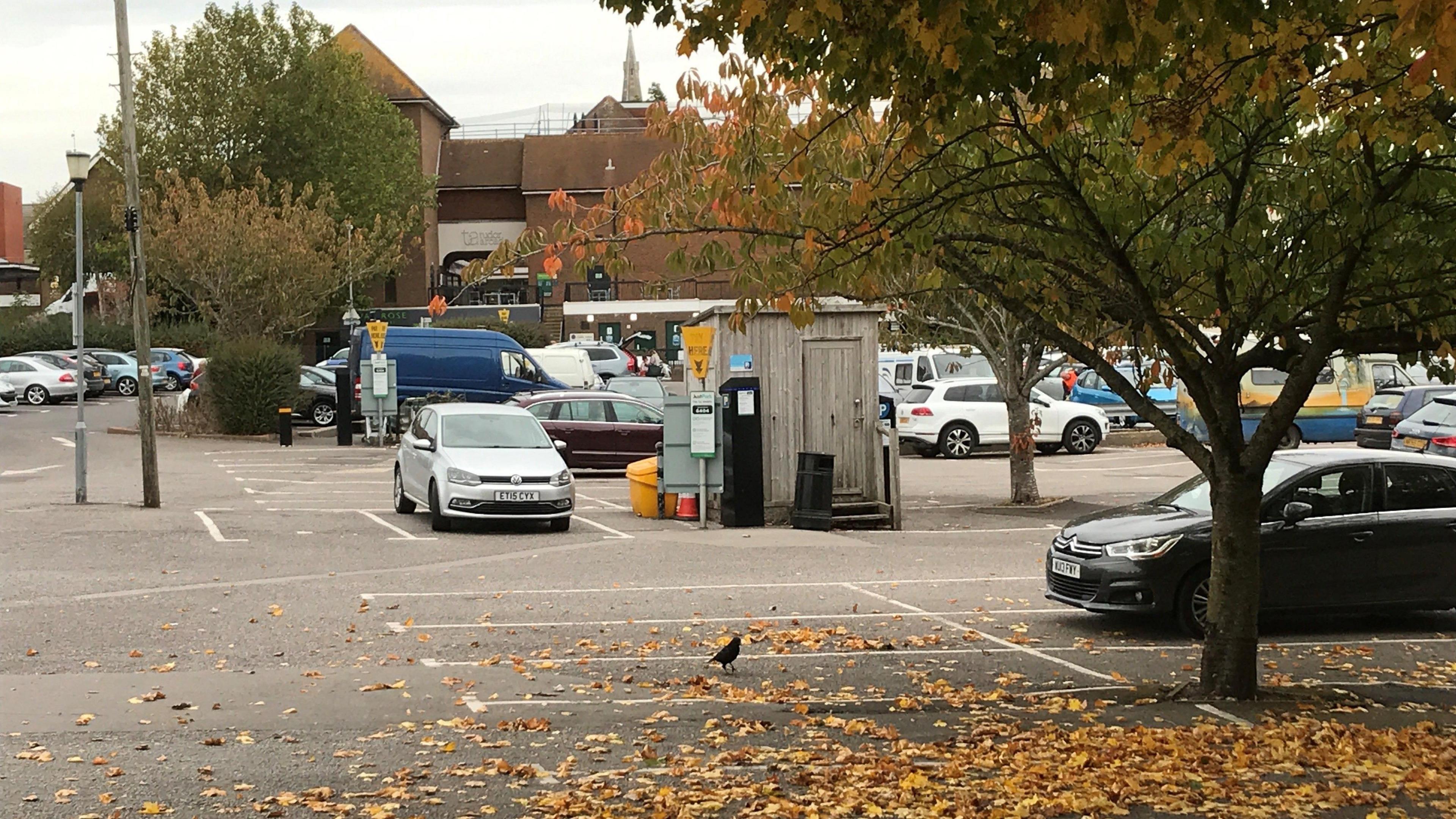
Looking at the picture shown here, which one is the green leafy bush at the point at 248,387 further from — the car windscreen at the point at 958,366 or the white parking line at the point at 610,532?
the white parking line at the point at 610,532

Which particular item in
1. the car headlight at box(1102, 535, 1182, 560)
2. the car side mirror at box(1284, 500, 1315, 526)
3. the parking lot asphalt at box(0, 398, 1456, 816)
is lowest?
the parking lot asphalt at box(0, 398, 1456, 816)

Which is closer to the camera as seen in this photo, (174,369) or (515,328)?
(174,369)

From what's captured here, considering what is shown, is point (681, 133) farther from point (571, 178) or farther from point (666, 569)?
point (571, 178)

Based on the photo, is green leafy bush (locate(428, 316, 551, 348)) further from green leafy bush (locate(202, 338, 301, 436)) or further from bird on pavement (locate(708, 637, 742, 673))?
bird on pavement (locate(708, 637, 742, 673))

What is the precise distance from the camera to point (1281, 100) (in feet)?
30.2

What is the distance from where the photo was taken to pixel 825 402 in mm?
21172

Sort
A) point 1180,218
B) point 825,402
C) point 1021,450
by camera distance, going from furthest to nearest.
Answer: point 1021,450 → point 825,402 → point 1180,218

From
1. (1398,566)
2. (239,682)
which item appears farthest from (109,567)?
(1398,566)

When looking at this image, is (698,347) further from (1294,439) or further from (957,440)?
(1294,439)

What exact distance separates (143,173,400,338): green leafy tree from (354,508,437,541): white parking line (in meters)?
30.2

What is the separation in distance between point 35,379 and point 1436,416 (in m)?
43.7

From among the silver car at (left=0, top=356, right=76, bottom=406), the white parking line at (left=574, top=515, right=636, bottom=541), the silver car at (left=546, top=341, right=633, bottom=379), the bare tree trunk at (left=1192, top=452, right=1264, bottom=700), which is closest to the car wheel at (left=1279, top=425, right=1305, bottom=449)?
the white parking line at (left=574, top=515, right=636, bottom=541)

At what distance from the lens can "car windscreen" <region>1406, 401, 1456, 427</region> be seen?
24.2m

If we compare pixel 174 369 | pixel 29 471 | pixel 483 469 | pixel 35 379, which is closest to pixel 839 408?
pixel 483 469
